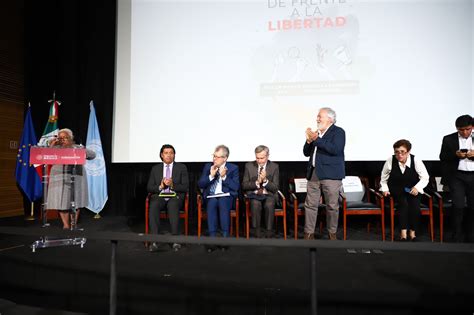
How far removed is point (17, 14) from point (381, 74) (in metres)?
5.35

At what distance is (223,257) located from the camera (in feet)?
8.42

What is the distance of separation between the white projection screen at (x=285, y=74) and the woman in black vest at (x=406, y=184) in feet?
2.24

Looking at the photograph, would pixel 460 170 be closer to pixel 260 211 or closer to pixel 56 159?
pixel 260 211

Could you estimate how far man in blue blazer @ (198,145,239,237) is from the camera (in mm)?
3029

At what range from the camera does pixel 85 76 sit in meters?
4.70

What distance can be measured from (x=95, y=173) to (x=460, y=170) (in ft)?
13.8

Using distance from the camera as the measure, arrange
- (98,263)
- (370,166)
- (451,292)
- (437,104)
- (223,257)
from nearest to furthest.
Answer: (451,292) < (98,263) < (223,257) < (437,104) < (370,166)

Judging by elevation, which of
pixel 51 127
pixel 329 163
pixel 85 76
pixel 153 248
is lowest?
pixel 153 248

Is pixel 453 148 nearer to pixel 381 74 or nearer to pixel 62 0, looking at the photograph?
pixel 381 74

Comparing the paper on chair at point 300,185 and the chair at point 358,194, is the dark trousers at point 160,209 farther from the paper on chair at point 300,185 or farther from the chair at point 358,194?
the chair at point 358,194

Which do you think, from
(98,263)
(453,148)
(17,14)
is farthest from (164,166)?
(17,14)

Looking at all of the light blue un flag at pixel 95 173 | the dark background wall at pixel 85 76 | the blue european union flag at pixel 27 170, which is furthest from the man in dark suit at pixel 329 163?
the blue european union flag at pixel 27 170

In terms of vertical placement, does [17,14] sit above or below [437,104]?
above

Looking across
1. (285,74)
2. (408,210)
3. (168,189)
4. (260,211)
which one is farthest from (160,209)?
(408,210)
